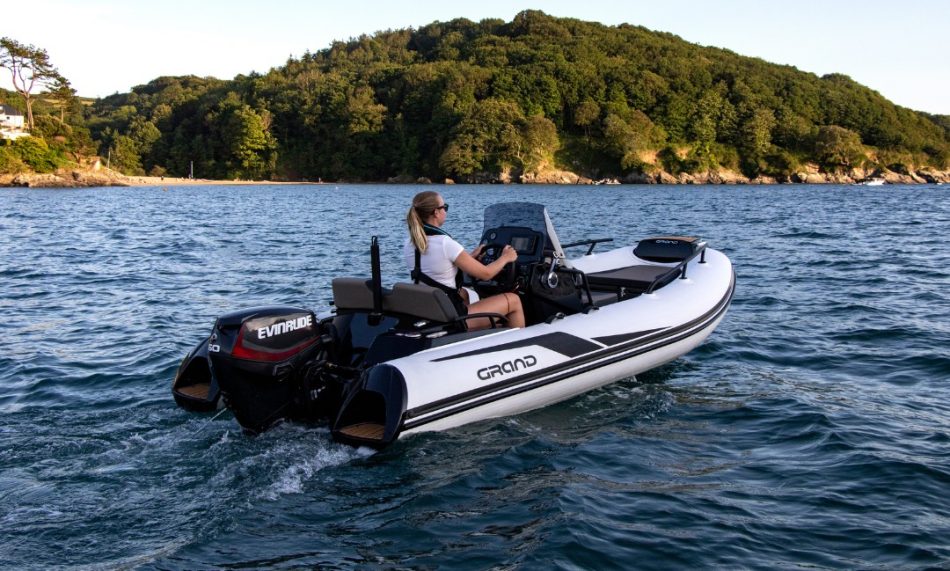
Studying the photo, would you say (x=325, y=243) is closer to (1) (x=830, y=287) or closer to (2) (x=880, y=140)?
(1) (x=830, y=287)

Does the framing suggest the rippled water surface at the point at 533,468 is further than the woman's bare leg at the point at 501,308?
No

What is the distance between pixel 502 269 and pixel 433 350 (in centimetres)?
145

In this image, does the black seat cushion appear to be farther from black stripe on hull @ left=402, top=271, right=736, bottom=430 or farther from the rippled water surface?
the rippled water surface

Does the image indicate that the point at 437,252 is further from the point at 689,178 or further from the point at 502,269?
the point at 689,178

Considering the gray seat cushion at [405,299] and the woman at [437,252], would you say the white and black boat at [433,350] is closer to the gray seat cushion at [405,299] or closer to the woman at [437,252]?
the gray seat cushion at [405,299]

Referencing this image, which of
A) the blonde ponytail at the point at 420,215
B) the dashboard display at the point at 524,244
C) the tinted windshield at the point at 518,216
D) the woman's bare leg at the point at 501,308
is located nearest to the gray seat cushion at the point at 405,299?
the blonde ponytail at the point at 420,215

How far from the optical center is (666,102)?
117312 millimetres

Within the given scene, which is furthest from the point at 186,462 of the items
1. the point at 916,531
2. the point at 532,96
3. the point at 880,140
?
the point at 880,140

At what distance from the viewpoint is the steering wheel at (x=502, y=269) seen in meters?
7.45

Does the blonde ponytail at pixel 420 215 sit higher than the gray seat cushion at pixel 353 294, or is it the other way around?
the blonde ponytail at pixel 420 215

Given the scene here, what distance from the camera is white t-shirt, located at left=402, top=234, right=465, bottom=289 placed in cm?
636

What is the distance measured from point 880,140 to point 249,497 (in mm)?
127879

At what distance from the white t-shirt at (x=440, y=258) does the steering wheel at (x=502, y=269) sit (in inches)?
37.1

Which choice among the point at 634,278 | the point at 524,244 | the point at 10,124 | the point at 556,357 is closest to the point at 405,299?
the point at 556,357
